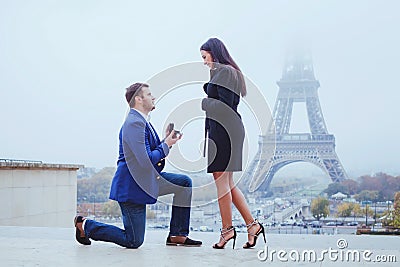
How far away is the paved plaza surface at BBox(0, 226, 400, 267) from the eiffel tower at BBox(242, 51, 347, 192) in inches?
46.3

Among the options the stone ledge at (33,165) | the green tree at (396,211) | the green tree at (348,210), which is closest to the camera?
the stone ledge at (33,165)

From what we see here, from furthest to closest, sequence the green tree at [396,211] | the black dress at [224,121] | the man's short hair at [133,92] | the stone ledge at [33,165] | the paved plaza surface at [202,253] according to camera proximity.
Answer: the green tree at [396,211]
the stone ledge at [33,165]
the man's short hair at [133,92]
the black dress at [224,121]
the paved plaza surface at [202,253]

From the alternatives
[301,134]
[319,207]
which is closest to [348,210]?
[319,207]

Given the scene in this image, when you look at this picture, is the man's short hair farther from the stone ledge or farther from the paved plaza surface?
the stone ledge

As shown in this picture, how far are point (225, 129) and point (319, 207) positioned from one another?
218cm

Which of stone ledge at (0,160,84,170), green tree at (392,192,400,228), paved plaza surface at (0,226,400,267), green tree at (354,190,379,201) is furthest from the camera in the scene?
green tree at (354,190,379,201)

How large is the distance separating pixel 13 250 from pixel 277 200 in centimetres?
220

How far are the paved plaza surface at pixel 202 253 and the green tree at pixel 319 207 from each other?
1.25 m

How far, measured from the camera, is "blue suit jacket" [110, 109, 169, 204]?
2.42 m

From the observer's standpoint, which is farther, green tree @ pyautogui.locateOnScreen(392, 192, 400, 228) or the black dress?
green tree @ pyautogui.locateOnScreen(392, 192, 400, 228)

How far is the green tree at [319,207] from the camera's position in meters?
4.24

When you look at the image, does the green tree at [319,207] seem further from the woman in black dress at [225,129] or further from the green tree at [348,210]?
the woman in black dress at [225,129]

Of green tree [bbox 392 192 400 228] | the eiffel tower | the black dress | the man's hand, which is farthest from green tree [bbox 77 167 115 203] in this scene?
green tree [bbox 392 192 400 228]

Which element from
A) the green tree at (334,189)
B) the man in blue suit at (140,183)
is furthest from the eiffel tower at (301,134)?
the man in blue suit at (140,183)
